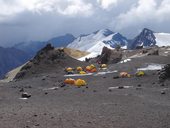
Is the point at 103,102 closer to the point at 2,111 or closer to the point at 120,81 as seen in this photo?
the point at 2,111

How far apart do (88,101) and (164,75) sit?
12.5 m

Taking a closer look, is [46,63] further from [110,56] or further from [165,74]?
[165,74]

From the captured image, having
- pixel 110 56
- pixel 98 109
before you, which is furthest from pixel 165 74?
pixel 110 56

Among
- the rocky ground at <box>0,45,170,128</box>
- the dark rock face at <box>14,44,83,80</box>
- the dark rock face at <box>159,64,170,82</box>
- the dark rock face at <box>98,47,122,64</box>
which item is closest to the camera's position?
the rocky ground at <box>0,45,170,128</box>

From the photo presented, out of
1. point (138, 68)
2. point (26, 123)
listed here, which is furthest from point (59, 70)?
point (26, 123)

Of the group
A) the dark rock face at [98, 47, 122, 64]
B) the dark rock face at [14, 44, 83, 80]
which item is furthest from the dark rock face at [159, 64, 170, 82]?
the dark rock face at [98, 47, 122, 64]

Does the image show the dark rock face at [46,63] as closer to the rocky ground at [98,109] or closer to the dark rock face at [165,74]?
the rocky ground at [98,109]

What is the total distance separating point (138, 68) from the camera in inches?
2063

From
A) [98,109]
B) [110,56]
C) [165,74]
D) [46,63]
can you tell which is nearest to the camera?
[98,109]

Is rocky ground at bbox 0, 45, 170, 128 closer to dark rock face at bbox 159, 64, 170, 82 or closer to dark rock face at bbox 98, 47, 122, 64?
dark rock face at bbox 159, 64, 170, 82

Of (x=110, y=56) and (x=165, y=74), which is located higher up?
(x=110, y=56)

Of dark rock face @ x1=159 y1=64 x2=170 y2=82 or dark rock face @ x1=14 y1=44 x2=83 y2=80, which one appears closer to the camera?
dark rock face @ x1=159 y1=64 x2=170 y2=82

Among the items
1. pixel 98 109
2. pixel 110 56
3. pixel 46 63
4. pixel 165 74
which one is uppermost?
pixel 110 56

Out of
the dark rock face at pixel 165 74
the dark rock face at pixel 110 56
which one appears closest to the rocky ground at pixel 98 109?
the dark rock face at pixel 165 74
